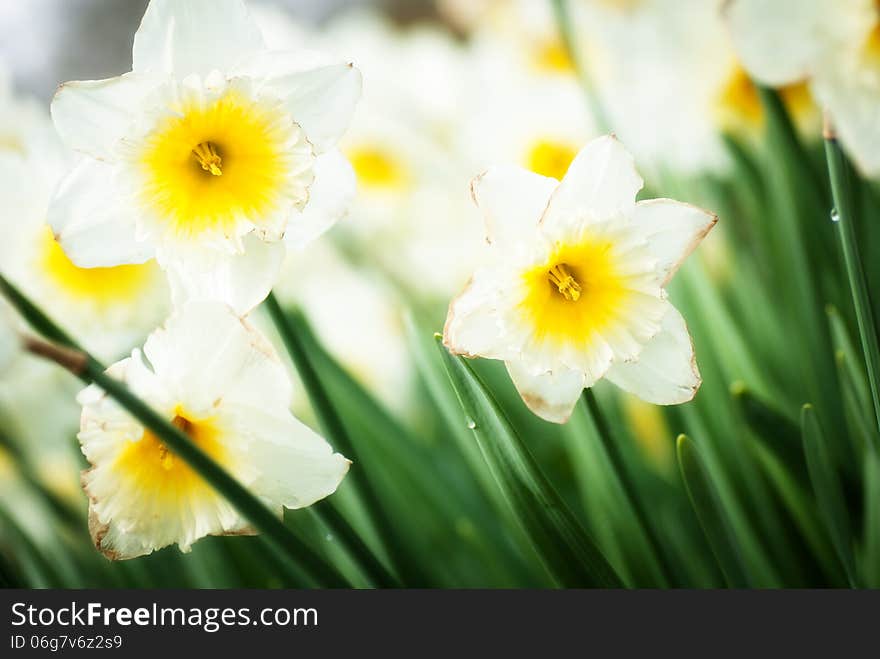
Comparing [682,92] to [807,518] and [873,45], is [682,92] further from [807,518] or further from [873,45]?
[807,518]

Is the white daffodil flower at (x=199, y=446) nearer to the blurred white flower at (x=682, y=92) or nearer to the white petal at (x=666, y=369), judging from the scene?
the white petal at (x=666, y=369)

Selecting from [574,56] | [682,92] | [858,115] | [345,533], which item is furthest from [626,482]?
[682,92]

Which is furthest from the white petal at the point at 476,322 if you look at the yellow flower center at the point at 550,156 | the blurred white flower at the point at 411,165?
the blurred white flower at the point at 411,165

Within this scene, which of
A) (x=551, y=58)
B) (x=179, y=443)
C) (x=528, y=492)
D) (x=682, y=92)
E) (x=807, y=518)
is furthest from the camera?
(x=551, y=58)

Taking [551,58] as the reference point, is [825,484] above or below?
below

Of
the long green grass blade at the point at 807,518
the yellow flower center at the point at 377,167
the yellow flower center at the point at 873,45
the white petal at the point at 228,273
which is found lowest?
the long green grass blade at the point at 807,518

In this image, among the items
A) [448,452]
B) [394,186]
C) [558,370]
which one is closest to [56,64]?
[394,186]
